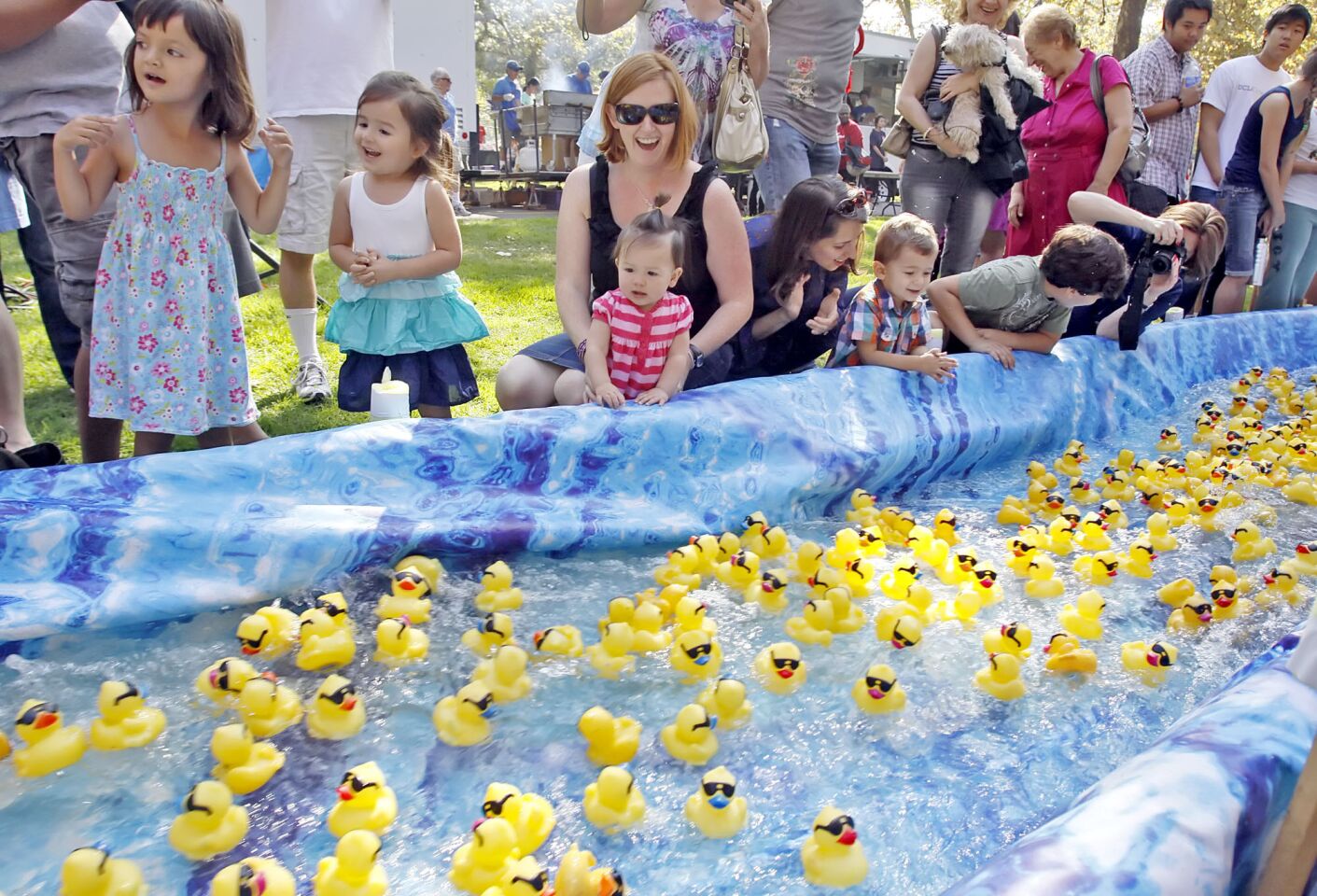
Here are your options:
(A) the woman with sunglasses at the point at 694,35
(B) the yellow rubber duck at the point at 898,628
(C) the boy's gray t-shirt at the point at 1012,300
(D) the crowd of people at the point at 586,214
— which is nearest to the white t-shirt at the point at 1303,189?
(D) the crowd of people at the point at 586,214

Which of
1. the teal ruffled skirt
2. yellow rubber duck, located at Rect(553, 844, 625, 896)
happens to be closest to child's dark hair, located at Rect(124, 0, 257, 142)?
the teal ruffled skirt

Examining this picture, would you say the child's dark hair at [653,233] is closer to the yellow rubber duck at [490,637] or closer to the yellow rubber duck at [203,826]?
the yellow rubber duck at [490,637]

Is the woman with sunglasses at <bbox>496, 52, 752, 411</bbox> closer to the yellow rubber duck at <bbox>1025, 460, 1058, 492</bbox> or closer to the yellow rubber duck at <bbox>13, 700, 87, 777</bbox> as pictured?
the yellow rubber duck at <bbox>1025, 460, 1058, 492</bbox>

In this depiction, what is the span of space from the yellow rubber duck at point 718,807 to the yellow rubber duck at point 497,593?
32.6 inches

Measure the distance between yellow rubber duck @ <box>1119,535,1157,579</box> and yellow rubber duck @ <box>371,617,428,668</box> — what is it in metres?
2.06

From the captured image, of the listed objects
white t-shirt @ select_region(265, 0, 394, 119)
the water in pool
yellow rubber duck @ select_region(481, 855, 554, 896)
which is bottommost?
the water in pool

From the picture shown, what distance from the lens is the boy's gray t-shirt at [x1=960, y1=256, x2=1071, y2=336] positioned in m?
4.18

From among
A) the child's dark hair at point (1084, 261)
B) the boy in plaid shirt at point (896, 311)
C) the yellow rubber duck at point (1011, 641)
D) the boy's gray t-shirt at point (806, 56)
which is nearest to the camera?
the yellow rubber duck at point (1011, 641)

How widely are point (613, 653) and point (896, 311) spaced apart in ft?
7.31

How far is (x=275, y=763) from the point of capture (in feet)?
5.80

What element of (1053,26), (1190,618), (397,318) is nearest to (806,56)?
(1053,26)

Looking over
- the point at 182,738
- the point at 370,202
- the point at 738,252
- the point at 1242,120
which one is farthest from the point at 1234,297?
the point at 182,738

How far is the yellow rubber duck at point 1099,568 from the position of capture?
9.05 feet

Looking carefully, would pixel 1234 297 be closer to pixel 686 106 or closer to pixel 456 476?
pixel 686 106
